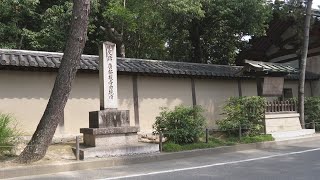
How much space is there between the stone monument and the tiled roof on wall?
309 cm

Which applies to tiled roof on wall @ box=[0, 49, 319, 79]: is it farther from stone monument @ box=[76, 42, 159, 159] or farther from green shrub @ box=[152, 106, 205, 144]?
green shrub @ box=[152, 106, 205, 144]

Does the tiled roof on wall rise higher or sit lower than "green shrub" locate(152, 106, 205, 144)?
higher

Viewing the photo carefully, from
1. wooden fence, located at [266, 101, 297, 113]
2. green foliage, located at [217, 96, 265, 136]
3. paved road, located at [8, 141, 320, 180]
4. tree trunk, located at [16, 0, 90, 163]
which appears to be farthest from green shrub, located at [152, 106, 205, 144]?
wooden fence, located at [266, 101, 297, 113]

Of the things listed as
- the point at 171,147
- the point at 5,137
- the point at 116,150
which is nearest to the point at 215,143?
the point at 171,147

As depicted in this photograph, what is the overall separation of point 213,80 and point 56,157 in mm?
11183

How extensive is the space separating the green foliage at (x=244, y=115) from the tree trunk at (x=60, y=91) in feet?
26.0

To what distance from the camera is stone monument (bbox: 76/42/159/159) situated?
12500 mm

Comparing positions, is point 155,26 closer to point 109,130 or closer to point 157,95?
point 157,95

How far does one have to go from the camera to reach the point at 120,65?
17531mm

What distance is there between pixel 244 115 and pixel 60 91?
29.1ft

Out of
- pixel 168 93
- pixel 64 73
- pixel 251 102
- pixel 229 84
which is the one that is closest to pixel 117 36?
pixel 168 93

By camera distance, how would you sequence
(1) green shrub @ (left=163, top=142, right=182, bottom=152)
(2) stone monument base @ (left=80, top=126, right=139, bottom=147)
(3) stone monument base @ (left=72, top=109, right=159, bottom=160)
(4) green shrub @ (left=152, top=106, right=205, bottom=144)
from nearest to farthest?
(3) stone monument base @ (left=72, top=109, right=159, bottom=160) < (2) stone monument base @ (left=80, top=126, right=139, bottom=147) < (1) green shrub @ (left=163, top=142, right=182, bottom=152) < (4) green shrub @ (left=152, top=106, right=205, bottom=144)

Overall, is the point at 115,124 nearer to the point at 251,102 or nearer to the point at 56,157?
the point at 56,157

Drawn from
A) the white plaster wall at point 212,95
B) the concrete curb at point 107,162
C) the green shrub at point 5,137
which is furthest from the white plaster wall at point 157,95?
the green shrub at point 5,137
